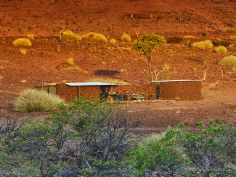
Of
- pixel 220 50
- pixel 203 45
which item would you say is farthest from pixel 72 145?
pixel 203 45

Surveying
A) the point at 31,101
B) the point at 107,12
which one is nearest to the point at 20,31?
the point at 107,12

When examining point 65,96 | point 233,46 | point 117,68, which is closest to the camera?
point 65,96

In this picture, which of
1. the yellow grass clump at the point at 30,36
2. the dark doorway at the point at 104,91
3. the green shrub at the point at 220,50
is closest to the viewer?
the dark doorway at the point at 104,91

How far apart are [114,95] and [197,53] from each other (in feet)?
70.5

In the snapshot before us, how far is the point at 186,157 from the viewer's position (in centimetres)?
1112

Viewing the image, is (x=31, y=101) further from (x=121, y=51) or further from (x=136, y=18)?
(x=136, y=18)

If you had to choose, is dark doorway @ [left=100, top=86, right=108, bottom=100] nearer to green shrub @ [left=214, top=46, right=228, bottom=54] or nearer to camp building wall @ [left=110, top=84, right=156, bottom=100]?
camp building wall @ [left=110, top=84, right=156, bottom=100]

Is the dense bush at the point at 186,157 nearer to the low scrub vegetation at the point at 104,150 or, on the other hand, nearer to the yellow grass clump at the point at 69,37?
the low scrub vegetation at the point at 104,150

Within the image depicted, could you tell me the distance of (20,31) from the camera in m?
57.5

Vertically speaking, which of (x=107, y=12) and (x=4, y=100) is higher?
(x=107, y=12)

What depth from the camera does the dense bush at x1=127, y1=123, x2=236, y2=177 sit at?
10.7m

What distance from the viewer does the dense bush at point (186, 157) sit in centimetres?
1067

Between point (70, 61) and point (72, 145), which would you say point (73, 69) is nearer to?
point (70, 61)

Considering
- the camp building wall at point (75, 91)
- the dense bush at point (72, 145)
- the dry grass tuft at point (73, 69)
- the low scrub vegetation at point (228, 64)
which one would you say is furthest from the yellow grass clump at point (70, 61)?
the dense bush at point (72, 145)
